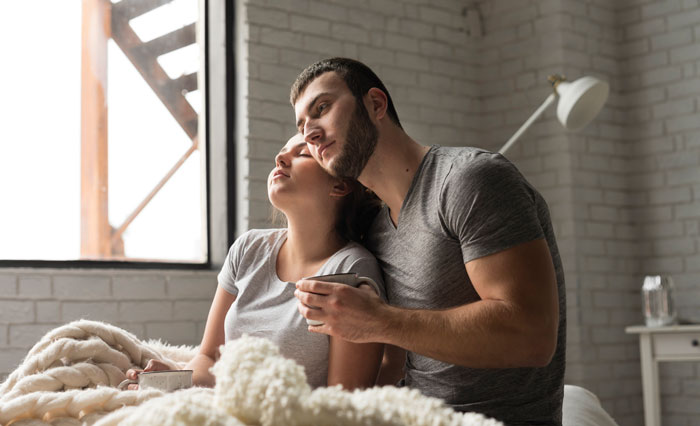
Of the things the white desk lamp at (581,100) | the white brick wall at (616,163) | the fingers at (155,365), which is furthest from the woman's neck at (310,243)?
the white brick wall at (616,163)

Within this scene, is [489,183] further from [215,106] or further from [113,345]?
[215,106]

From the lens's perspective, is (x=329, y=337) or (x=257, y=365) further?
(x=329, y=337)

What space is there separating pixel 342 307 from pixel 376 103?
22.8 inches

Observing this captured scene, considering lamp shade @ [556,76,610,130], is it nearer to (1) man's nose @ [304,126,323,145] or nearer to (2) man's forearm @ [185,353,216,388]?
(1) man's nose @ [304,126,323,145]

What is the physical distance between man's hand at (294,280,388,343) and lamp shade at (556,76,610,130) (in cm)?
221

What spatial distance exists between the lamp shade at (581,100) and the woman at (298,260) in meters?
1.70

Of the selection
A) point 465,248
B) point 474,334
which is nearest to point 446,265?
point 465,248

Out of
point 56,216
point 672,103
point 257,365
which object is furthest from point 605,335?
point 257,365

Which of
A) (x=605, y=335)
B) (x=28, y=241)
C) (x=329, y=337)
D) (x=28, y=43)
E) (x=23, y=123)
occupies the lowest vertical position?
(x=605, y=335)

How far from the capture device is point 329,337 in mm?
1712

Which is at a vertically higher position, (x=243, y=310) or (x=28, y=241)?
(x=28, y=241)

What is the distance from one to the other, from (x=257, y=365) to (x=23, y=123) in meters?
2.89

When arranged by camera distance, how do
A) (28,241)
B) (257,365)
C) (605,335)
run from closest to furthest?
(257,365)
(28,241)
(605,335)

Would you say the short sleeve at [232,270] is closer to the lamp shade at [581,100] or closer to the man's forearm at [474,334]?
the man's forearm at [474,334]
